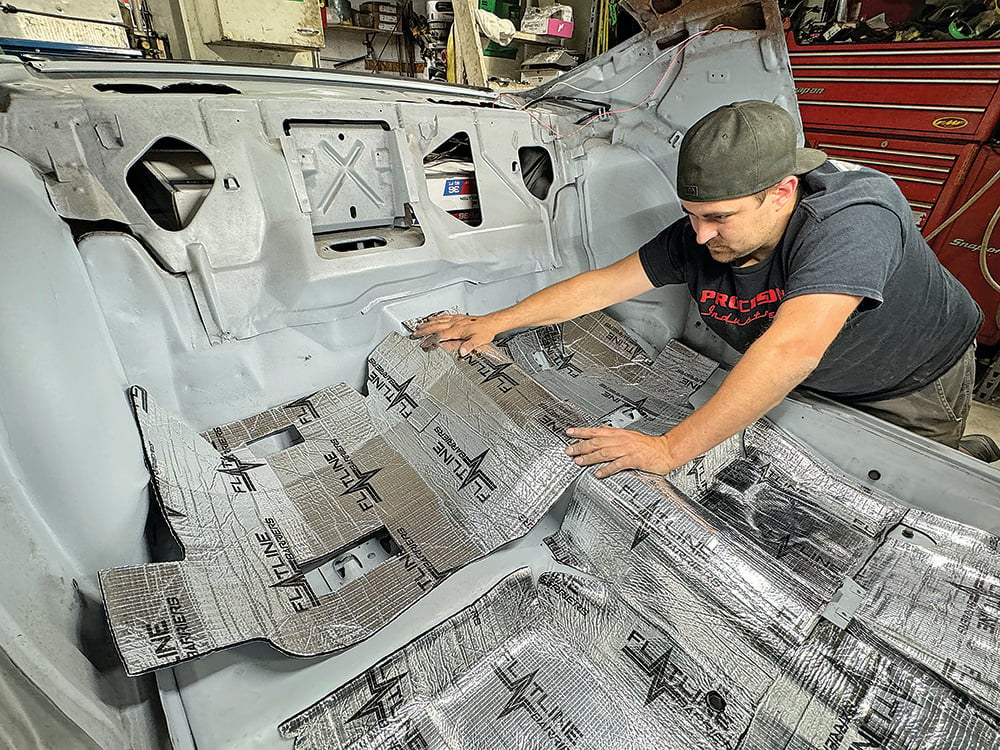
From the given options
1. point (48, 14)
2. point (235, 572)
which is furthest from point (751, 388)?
point (48, 14)

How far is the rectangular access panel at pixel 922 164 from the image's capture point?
268 centimetres

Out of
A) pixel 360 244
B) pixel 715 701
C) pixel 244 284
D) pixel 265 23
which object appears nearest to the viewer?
pixel 715 701

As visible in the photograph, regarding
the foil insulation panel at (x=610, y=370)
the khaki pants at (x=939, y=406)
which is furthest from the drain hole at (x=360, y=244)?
the khaki pants at (x=939, y=406)

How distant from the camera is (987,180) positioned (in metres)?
2.60

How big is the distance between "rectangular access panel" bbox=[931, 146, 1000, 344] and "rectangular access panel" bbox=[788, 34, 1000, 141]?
168 mm

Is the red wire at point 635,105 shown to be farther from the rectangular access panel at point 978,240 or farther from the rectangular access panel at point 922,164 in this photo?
the rectangular access panel at point 978,240

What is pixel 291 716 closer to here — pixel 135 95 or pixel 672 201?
pixel 135 95

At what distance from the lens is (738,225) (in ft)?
3.56

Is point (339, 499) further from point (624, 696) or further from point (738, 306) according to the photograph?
point (738, 306)

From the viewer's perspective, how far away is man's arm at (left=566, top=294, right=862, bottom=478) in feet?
3.28

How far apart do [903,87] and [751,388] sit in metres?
2.90

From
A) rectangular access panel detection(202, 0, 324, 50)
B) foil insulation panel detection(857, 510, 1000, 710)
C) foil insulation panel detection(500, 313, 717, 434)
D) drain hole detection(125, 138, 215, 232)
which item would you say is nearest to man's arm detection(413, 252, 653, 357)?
foil insulation panel detection(500, 313, 717, 434)

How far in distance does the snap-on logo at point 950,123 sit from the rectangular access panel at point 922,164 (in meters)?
0.08

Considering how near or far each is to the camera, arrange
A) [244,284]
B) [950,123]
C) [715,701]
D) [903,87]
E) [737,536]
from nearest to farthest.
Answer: [715,701] → [737,536] → [244,284] → [950,123] → [903,87]
